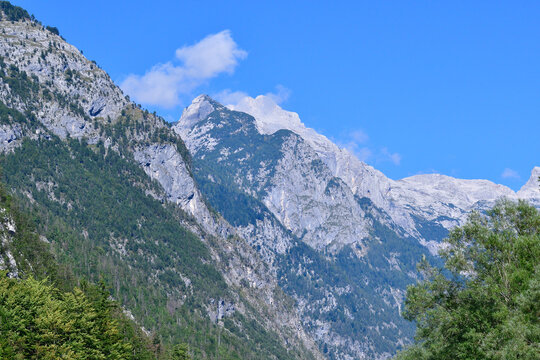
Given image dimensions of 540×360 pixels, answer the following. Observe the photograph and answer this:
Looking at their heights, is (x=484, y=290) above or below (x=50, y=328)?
below

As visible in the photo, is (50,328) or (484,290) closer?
(484,290)

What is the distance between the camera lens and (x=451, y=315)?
56438 millimetres

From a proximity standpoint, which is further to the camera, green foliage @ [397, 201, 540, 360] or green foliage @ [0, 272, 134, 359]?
green foliage @ [0, 272, 134, 359]

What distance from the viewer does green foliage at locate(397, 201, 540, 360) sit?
4894cm

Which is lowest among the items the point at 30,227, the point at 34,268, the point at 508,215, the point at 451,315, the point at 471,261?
the point at 451,315

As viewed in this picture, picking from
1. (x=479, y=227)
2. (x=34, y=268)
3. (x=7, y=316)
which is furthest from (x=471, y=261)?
(x=34, y=268)

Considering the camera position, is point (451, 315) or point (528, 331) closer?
point (528, 331)

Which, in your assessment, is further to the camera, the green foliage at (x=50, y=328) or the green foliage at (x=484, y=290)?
the green foliage at (x=50, y=328)

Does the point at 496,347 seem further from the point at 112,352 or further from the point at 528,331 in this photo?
the point at 112,352

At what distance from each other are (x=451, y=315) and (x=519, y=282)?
7.11m

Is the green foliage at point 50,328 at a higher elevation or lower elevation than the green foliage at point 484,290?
higher

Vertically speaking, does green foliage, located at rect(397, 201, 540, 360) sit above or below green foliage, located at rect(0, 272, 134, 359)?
below

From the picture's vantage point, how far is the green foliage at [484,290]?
161 feet

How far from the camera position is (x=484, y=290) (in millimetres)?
54469
